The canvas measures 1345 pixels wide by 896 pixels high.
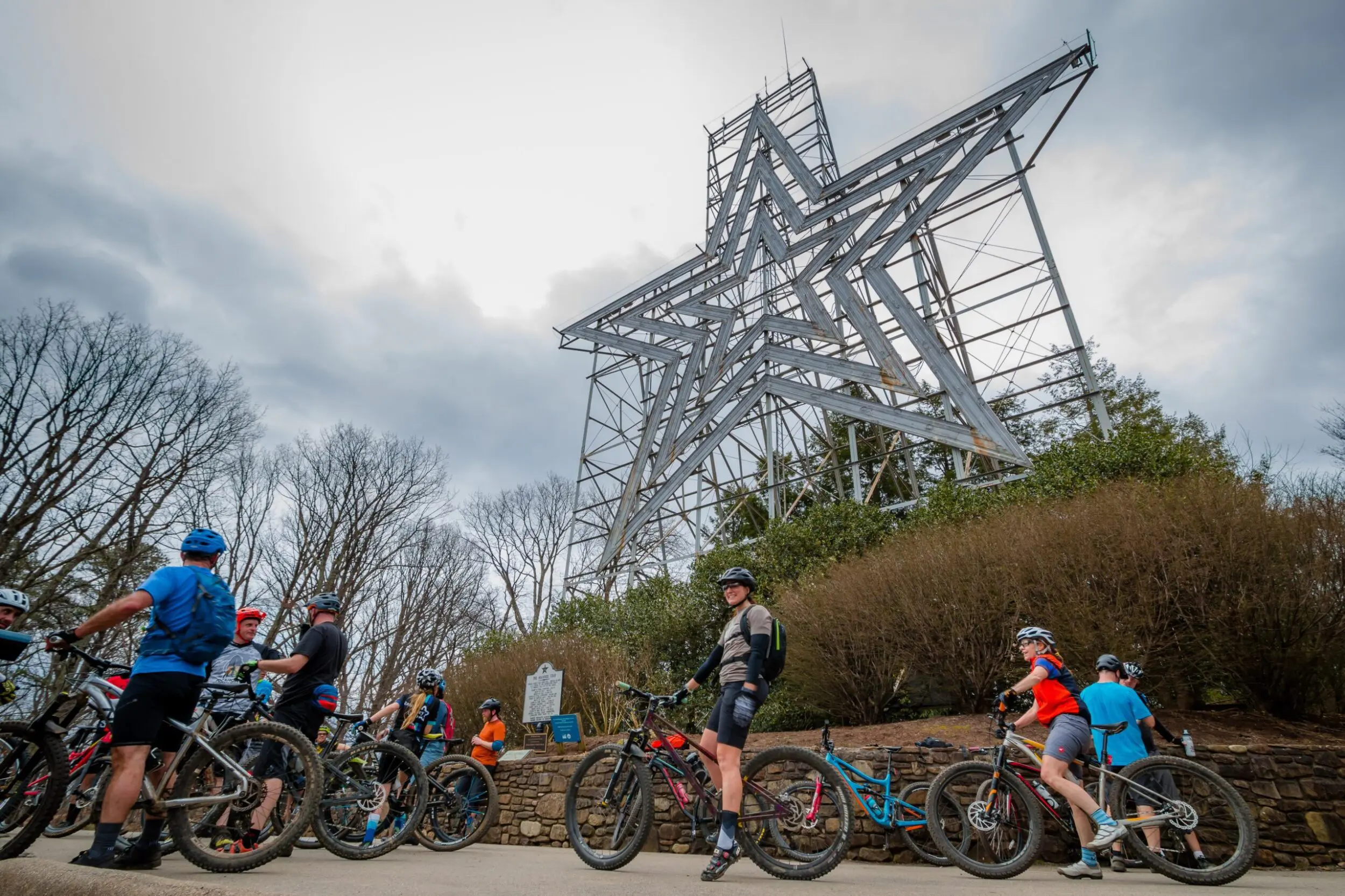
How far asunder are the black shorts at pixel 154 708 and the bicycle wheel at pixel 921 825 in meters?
4.53

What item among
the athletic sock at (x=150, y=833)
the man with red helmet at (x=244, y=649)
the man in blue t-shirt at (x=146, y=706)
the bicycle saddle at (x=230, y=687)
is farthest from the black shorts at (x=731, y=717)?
the man with red helmet at (x=244, y=649)

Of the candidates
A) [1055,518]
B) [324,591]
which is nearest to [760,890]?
[1055,518]

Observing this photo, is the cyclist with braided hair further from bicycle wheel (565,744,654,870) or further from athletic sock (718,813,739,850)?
bicycle wheel (565,744,654,870)

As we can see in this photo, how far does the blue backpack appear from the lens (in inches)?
135

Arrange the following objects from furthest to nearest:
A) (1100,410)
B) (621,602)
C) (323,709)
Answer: (621,602)
(1100,410)
(323,709)

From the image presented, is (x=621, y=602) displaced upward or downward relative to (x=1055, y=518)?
upward

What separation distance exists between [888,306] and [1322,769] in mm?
12223

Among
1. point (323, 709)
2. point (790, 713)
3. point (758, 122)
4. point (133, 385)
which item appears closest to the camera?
point (323, 709)

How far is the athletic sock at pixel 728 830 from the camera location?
12.7ft

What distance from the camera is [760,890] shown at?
339cm

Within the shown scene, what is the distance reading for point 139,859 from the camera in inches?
134

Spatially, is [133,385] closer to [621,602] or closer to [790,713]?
[621,602]

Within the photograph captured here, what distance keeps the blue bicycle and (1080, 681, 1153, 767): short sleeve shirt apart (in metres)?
1.21

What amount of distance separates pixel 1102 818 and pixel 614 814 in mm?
2831
